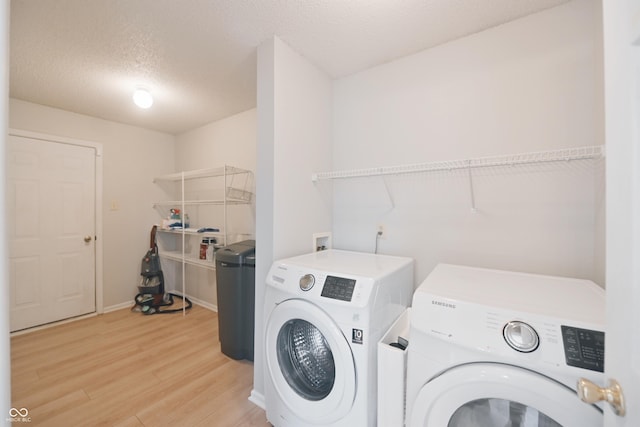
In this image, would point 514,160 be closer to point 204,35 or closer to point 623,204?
point 623,204

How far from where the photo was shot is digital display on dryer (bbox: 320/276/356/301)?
3.69 ft

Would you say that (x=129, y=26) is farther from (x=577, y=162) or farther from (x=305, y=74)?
(x=577, y=162)

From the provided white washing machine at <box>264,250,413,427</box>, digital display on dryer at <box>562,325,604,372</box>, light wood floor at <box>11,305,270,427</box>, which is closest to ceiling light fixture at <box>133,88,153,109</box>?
white washing machine at <box>264,250,413,427</box>

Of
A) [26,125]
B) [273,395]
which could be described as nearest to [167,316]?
[273,395]

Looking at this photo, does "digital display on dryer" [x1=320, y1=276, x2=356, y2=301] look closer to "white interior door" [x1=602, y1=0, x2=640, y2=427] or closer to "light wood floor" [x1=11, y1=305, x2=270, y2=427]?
"white interior door" [x1=602, y1=0, x2=640, y2=427]

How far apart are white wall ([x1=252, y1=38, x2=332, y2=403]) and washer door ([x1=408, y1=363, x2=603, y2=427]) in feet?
3.45

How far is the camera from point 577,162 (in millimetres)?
1304

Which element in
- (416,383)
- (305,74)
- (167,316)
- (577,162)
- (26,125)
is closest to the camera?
(416,383)

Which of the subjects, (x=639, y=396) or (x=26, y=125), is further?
(x=26, y=125)

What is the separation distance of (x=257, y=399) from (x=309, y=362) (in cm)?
59

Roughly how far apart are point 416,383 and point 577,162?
1.35 meters

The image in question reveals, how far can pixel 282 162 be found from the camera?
1646 millimetres

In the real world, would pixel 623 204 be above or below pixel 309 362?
above

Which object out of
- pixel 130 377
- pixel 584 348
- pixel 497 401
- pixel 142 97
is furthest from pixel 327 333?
pixel 142 97
